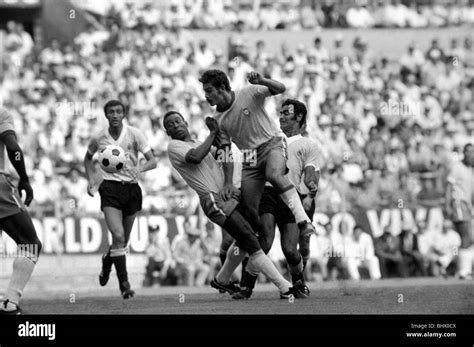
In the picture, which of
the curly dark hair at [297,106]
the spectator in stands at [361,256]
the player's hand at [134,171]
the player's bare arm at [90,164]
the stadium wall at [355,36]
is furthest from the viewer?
the stadium wall at [355,36]

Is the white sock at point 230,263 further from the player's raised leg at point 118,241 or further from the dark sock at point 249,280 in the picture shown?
the player's raised leg at point 118,241

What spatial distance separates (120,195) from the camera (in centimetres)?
1170

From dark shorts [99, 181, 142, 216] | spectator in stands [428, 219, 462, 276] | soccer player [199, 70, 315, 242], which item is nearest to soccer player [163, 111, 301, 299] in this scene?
soccer player [199, 70, 315, 242]

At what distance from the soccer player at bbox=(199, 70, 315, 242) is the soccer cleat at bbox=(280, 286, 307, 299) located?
57cm

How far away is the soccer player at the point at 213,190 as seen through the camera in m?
10.5

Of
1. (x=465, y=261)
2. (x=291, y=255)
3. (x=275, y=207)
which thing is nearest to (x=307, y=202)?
(x=275, y=207)

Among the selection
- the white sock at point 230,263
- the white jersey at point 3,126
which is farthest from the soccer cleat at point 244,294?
the white jersey at point 3,126

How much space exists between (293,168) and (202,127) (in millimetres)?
6067

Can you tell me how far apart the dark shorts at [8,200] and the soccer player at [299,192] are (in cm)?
220

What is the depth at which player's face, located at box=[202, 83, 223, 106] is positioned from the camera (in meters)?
10.5

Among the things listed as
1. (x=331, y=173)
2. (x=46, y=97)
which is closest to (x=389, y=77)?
(x=331, y=173)

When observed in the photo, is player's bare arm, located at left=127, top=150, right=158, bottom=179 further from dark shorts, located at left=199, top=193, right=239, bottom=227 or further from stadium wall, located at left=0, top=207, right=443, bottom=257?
stadium wall, located at left=0, top=207, right=443, bottom=257

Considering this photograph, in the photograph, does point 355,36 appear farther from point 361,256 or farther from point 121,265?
point 121,265
